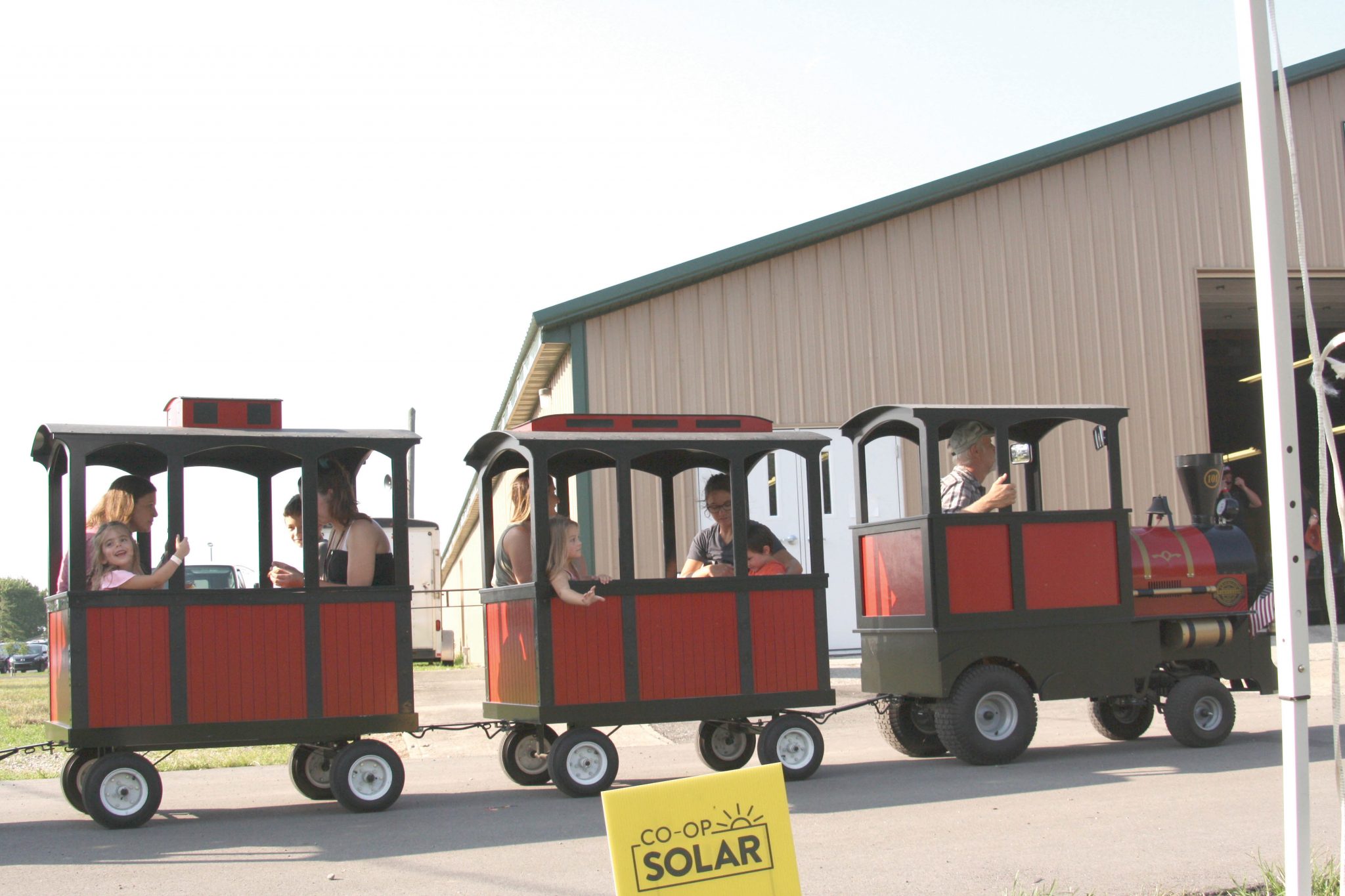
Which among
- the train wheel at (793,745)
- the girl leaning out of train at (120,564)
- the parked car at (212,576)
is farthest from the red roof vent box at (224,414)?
the parked car at (212,576)

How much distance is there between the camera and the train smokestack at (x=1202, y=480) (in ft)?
30.6

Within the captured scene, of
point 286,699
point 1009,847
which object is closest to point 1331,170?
point 1009,847

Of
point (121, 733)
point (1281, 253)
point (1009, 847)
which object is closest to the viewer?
point (1281, 253)

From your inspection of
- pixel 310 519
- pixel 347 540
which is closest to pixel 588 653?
pixel 347 540

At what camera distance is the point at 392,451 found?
7.62 metres

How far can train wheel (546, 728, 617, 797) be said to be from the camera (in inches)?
302

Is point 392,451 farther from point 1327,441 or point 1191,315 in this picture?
point 1191,315

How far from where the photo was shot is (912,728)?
9.25m

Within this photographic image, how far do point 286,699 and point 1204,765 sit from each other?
5565mm

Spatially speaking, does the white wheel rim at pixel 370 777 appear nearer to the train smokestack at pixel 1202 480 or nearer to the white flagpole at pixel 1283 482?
the white flagpole at pixel 1283 482

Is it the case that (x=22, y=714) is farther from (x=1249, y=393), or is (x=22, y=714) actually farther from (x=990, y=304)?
(x=1249, y=393)

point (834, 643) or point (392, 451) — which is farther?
point (834, 643)

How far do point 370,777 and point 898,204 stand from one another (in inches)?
419

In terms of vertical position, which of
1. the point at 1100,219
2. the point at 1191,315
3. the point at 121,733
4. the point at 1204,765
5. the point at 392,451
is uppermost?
the point at 1100,219
